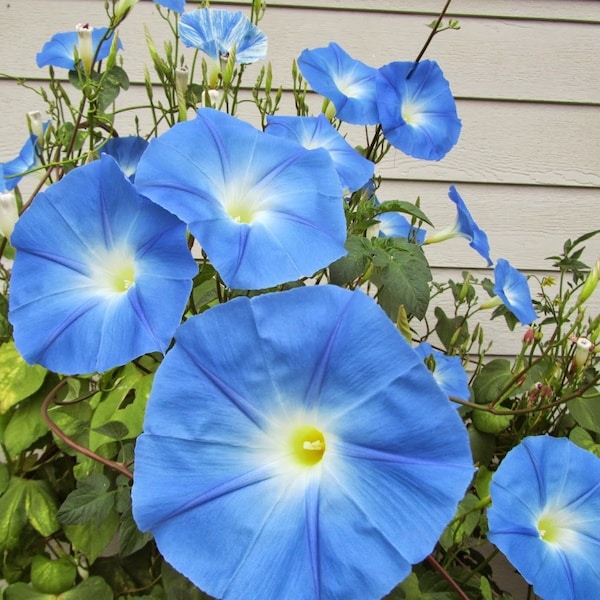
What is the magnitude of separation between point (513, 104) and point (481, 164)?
15 centimetres

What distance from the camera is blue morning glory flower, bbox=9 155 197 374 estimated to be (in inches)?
17.8

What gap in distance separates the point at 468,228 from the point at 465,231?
0.02 meters

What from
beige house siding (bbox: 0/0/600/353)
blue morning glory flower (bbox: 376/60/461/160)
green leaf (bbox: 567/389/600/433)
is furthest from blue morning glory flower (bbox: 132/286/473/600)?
beige house siding (bbox: 0/0/600/353)

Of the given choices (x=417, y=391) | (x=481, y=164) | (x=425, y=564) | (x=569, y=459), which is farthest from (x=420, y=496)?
(x=481, y=164)

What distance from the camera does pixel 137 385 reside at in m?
0.68

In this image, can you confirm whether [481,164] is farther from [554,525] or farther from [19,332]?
[19,332]

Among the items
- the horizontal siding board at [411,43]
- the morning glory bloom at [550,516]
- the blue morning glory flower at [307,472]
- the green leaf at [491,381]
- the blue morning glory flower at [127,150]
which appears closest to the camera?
the blue morning glory flower at [307,472]

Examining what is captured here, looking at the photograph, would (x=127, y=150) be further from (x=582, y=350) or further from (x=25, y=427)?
(x=582, y=350)

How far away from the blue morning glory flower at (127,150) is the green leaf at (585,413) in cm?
82

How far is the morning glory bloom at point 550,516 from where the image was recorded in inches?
22.8

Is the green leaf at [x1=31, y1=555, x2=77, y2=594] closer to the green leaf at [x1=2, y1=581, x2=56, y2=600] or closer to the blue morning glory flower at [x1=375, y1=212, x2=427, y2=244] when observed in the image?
the green leaf at [x1=2, y1=581, x2=56, y2=600]

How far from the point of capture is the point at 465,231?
84 cm

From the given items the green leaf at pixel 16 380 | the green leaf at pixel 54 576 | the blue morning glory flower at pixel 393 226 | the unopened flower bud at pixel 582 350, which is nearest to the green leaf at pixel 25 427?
the green leaf at pixel 16 380

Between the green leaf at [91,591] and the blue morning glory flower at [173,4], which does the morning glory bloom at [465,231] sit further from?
the green leaf at [91,591]
